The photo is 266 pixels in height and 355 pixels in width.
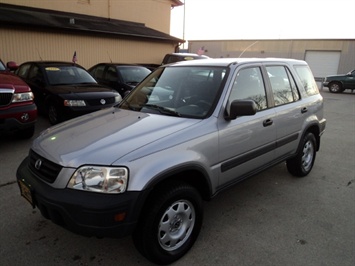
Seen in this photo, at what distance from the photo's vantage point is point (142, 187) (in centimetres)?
220

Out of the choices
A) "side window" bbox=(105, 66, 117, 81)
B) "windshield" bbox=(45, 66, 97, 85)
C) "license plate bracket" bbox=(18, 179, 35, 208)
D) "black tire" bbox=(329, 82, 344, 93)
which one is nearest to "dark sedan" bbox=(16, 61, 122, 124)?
"windshield" bbox=(45, 66, 97, 85)

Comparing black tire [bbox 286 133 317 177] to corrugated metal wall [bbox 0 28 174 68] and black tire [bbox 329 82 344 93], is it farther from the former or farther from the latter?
black tire [bbox 329 82 344 93]

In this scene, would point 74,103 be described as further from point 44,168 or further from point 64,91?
point 44,168

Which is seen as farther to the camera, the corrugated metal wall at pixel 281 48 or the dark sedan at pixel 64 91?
the corrugated metal wall at pixel 281 48

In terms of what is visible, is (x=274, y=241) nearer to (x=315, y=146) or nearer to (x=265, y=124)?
(x=265, y=124)

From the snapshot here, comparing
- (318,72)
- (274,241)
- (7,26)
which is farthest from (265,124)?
(318,72)

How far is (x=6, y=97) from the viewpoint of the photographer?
509cm

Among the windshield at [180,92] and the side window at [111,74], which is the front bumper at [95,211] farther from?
the side window at [111,74]

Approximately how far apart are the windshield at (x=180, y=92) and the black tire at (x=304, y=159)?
6.28 ft

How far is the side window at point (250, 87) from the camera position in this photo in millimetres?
3191

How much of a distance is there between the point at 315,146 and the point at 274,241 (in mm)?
2316

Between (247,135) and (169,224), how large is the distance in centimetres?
128

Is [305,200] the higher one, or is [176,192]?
[176,192]

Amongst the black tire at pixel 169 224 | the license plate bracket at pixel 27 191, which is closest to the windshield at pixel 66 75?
the license plate bracket at pixel 27 191
